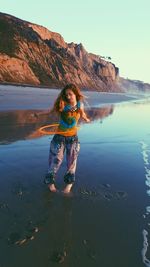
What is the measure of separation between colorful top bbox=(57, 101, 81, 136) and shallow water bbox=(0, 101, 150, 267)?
0.99m

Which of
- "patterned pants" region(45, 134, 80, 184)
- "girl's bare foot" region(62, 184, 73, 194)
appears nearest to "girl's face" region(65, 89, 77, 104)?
"patterned pants" region(45, 134, 80, 184)

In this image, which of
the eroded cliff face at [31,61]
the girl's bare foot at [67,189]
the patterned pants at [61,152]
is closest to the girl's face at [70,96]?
the patterned pants at [61,152]

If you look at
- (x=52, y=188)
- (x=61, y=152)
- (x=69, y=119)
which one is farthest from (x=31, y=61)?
(x=52, y=188)

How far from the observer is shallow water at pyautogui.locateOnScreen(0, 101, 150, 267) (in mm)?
4219

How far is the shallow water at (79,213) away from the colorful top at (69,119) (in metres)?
0.99

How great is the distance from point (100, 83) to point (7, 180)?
13709 cm

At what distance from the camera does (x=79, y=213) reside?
552cm

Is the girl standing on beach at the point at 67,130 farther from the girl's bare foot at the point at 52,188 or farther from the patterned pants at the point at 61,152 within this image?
the girl's bare foot at the point at 52,188

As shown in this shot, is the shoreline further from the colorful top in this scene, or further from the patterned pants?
the patterned pants

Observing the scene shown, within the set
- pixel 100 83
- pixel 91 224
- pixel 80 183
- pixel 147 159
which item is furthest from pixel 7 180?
pixel 100 83

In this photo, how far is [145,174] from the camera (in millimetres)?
8148

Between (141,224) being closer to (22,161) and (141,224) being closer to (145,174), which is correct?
(145,174)

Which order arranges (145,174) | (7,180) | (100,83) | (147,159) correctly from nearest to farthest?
(7,180), (145,174), (147,159), (100,83)

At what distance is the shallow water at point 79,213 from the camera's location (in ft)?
13.8
